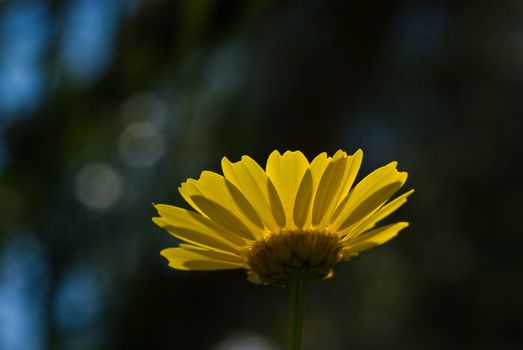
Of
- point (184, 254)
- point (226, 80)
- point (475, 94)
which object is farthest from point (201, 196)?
point (475, 94)

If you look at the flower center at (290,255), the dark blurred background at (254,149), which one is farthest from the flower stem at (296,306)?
the dark blurred background at (254,149)

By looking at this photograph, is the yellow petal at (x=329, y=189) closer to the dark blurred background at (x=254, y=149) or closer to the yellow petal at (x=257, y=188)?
the yellow petal at (x=257, y=188)

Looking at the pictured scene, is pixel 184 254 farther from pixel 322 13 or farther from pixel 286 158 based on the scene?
pixel 322 13

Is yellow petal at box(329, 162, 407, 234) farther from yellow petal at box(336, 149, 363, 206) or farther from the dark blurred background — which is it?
the dark blurred background

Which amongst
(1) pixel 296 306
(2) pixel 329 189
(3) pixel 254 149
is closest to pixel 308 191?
(2) pixel 329 189

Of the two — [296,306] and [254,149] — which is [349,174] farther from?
[254,149]

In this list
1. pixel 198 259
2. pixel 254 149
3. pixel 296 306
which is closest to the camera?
pixel 296 306

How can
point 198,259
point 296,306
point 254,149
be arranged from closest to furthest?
point 296,306 → point 198,259 → point 254,149
